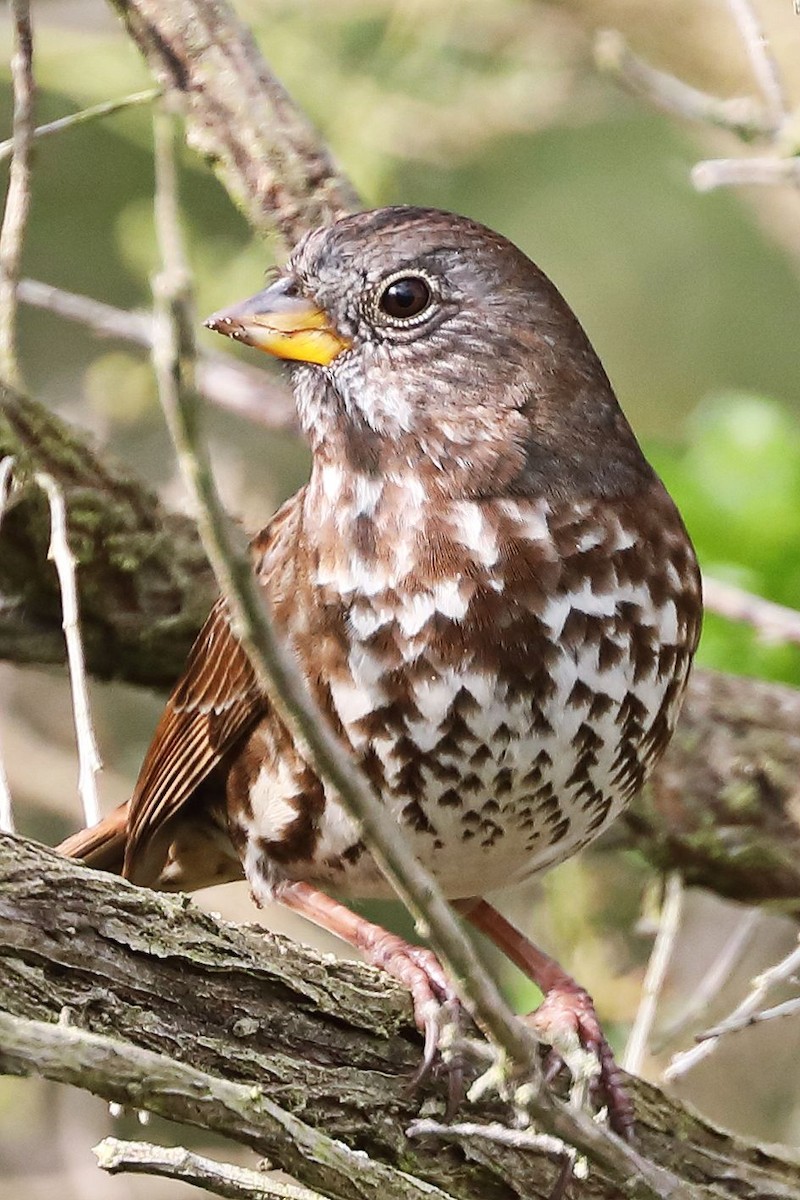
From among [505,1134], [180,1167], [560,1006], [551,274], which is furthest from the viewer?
[551,274]

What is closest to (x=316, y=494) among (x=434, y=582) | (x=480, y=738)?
(x=434, y=582)

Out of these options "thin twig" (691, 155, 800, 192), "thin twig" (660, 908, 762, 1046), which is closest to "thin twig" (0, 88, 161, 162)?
"thin twig" (691, 155, 800, 192)

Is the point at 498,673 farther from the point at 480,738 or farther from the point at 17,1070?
the point at 17,1070

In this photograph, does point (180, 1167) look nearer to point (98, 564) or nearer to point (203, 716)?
point (203, 716)

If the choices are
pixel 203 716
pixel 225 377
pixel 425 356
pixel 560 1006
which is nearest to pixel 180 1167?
pixel 560 1006

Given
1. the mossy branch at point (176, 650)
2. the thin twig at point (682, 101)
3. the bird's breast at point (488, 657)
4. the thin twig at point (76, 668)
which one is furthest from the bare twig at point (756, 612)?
the thin twig at point (76, 668)

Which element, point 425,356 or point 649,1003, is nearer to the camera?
point 425,356
